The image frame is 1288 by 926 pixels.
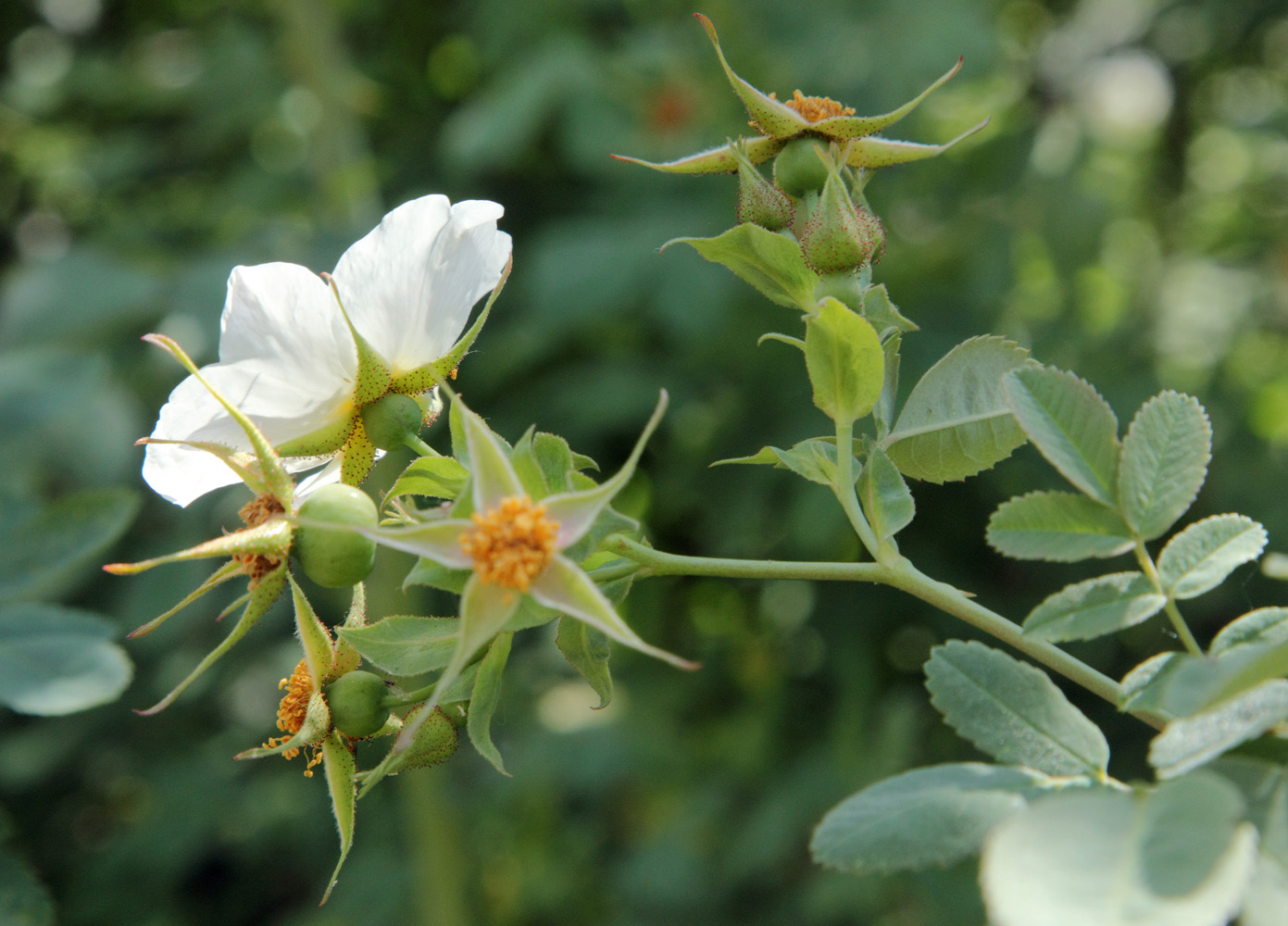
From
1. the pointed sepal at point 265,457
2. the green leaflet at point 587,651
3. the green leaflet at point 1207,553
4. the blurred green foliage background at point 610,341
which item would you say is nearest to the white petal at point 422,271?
the pointed sepal at point 265,457

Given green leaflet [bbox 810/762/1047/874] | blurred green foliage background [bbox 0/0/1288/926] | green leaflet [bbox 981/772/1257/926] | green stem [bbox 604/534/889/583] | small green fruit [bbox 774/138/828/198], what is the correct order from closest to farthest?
1. green leaflet [bbox 981/772/1257/926]
2. green leaflet [bbox 810/762/1047/874]
3. green stem [bbox 604/534/889/583]
4. small green fruit [bbox 774/138/828/198]
5. blurred green foliage background [bbox 0/0/1288/926]

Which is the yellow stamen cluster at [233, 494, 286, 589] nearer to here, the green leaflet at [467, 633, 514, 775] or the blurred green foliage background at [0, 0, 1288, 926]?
the green leaflet at [467, 633, 514, 775]

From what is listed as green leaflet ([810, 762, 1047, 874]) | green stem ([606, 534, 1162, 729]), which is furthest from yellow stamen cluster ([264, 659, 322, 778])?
green leaflet ([810, 762, 1047, 874])

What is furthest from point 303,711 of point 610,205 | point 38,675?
point 610,205

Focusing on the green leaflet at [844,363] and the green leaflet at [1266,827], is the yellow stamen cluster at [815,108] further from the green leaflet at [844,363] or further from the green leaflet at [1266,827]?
the green leaflet at [1266,827]

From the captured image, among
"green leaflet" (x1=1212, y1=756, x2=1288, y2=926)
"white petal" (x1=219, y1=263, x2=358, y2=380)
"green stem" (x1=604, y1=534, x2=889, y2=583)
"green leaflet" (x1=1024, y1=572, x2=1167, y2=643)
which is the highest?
"white petal" (x1=219, y1=263, x2=358, y2=380)

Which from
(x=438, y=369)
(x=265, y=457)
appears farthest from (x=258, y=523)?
(x=438, y=369)
